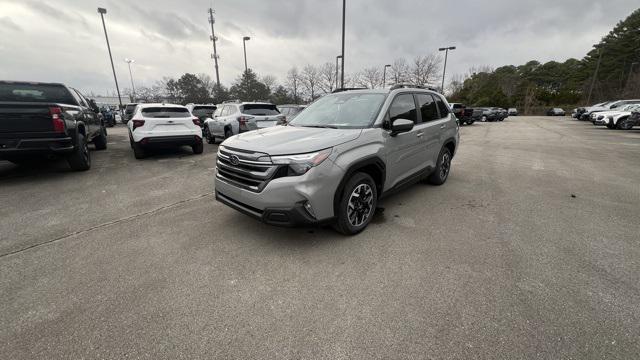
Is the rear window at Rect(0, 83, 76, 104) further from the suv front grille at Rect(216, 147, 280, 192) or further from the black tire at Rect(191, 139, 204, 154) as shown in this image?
the suv front grille at Rect(216, 147, 280, 192)

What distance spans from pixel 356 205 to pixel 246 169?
134 centimetres

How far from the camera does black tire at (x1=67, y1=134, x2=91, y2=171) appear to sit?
5.97 meters

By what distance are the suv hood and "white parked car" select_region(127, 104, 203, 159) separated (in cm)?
518

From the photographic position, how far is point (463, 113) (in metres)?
22.8

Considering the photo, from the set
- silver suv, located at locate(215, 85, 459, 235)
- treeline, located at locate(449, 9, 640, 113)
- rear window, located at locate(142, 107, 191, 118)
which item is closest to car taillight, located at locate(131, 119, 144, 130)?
rear window, located at locate(142, 107, 191, 118)

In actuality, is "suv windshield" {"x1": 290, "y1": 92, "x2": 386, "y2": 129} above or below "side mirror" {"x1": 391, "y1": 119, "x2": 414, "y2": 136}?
above

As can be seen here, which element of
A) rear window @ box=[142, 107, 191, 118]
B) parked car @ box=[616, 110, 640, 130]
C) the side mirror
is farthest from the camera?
parked car @ box=[616, 110, 640, 130]

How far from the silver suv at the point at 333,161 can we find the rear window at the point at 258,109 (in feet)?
18.0

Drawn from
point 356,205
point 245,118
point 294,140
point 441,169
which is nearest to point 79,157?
point 245,118

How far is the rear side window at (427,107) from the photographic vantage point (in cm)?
442

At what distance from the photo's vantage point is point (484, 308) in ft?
7.11

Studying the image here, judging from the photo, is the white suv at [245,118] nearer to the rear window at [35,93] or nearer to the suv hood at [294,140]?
the rear window at [35,93]

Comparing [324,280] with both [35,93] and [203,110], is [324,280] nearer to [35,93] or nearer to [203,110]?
[35,93]

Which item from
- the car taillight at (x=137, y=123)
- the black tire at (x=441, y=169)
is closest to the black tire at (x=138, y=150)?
the car taillight at (x=137, y=123)
